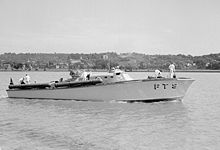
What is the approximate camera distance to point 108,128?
51.6 ft

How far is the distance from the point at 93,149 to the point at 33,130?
4554 mm

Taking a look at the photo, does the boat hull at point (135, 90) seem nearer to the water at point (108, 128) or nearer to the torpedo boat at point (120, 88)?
the torpedo boat at point (120, 88)

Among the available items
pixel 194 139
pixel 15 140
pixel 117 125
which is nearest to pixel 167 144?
pixel 194 139

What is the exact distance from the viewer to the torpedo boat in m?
25.0

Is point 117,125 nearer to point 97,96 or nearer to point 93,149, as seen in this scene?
point 93,149

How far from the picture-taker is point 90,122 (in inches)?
685

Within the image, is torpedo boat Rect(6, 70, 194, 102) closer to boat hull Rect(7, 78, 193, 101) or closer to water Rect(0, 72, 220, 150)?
boat hull Rect(7, 78, 193, 101)

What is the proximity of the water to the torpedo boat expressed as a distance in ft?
5.31

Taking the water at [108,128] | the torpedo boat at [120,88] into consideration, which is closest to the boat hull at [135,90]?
Result: the torpedo boat at [120,88]

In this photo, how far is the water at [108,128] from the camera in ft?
40.6

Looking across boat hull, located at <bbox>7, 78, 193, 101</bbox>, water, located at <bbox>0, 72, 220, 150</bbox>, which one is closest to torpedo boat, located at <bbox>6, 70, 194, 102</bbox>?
boat hull, located at <bbox>7, 78, 193, 101</bbox>

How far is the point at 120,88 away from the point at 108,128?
384 inches

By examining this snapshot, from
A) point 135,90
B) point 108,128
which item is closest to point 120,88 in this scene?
point 135,90

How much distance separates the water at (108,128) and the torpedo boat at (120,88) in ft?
5.31
